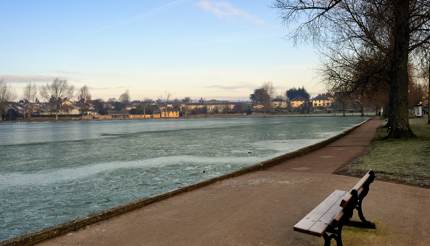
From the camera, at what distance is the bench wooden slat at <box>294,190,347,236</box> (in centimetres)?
579

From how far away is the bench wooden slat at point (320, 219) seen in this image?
19.0 feet

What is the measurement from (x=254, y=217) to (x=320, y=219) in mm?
2382

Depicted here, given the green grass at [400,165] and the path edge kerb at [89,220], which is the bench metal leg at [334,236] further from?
the green grass at [400,165]

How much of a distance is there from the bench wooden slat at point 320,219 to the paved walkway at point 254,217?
508 millimetres

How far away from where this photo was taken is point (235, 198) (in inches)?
415

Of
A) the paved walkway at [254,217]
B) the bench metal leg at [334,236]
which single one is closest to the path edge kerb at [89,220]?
the paved walkway at [254,217]

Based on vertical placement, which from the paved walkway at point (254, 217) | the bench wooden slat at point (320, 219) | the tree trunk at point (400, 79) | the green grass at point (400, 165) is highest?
the tree trunk at point (400, 79)

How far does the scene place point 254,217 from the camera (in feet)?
27.9

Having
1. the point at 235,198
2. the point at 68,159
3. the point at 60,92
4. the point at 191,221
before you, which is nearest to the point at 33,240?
the point at 191,221

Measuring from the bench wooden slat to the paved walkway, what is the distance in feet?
1.67

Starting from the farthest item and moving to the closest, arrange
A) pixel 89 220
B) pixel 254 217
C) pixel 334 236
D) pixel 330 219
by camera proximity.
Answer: pixel 254 217
pixel 89 220
pixel 330 219
pixel 334 236

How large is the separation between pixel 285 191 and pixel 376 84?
816 inches

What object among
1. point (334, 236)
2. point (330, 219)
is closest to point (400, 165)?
point (330, 219)

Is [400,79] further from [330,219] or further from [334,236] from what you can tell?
[334,236]
